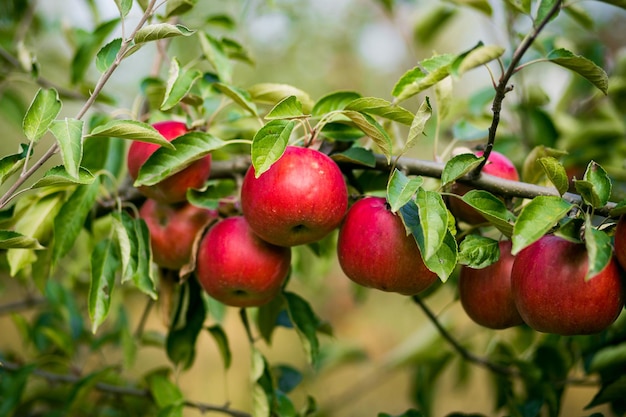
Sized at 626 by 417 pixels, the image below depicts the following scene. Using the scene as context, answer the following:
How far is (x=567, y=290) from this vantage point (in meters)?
0.79

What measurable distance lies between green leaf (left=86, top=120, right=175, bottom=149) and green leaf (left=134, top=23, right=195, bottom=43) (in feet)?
0.36

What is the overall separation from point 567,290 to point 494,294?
0.47 feet

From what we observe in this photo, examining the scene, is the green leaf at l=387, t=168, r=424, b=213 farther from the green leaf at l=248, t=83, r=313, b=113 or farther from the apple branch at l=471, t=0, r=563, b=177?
the green leaf at l=248, t=83, r=313, b=113

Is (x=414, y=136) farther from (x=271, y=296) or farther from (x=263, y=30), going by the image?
(x=263, y=30)

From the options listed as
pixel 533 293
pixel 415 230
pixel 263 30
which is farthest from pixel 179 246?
pixel 263 30

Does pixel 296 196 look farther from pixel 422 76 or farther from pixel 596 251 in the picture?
pixel 596 251

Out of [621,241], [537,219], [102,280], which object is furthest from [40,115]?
[621,241]

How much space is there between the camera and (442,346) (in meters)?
1.69

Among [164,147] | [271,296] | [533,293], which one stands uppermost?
[164,147]

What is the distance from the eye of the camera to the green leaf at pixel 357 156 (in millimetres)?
932

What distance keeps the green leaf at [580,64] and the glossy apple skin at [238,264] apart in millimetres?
490

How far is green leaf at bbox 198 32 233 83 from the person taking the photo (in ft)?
3.58

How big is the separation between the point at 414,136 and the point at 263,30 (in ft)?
7.45

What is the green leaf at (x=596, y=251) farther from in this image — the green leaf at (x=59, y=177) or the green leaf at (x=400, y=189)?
the green leaf at (x=59, y=177)
